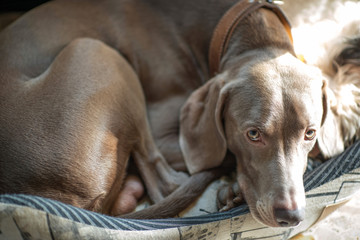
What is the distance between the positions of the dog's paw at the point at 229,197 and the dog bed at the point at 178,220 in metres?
0.06

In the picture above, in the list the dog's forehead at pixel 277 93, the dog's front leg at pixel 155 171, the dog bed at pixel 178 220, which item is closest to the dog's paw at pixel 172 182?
the dog's front leg at pixel 155 171

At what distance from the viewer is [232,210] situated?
189cm

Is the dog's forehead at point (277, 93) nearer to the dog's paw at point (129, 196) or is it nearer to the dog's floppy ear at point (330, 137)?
the dog's floppy ear at point (330, 137)

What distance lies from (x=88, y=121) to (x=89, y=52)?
1.58ft

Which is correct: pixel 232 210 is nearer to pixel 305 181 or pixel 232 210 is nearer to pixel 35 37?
pixel 305 181

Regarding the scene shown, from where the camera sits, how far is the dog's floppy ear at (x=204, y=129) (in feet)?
6.77

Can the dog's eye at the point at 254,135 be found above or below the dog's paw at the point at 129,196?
above

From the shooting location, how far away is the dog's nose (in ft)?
5.45

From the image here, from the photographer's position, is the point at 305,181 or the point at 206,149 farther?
the point at 206,149

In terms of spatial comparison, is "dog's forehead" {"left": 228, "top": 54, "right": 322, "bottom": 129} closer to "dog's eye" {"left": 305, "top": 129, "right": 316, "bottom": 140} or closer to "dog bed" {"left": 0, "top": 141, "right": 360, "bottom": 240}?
"dog's eye" {"left": 305, "top": 129, "right": 316, "bottom": 140}

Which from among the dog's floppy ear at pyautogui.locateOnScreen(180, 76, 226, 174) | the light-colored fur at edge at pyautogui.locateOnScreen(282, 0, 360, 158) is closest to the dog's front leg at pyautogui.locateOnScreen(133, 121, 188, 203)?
the dog's floppy ear at pyautogui.locateOnScreen(180, 76, 226, 174)

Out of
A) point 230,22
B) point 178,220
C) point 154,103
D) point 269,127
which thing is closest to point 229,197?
point 178,220

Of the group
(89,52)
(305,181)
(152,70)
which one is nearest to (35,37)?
(89,52)

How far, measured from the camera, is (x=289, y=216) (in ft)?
5.45
